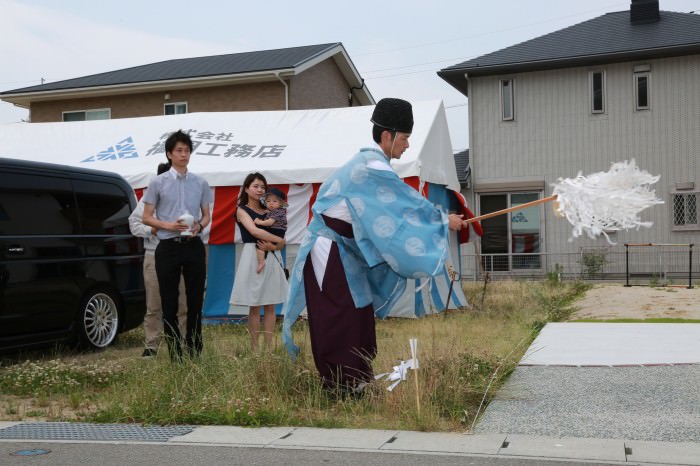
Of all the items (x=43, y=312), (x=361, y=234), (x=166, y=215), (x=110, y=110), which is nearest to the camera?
(x=361, y=234)

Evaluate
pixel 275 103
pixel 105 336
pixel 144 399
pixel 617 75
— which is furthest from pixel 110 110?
pixel 144 399

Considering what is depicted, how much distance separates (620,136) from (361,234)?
16.0 metres

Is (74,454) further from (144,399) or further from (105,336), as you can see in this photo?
(105,336)

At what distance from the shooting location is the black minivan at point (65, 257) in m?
6.42

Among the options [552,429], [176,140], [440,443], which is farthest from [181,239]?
[552,429]

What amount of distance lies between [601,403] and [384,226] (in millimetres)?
1667

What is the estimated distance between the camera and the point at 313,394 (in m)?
4.61

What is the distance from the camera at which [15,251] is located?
6410 millimetres

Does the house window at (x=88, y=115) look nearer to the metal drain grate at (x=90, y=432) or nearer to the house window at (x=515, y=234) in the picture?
the house window at (x=515, y=234)

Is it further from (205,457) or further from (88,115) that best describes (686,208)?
(205,457)

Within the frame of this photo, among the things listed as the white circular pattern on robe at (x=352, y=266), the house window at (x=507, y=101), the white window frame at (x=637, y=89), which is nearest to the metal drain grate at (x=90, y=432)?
the white circular pattern on robe at (x=352, y=266)

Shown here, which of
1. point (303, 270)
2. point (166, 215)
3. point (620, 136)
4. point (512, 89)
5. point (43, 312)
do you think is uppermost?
point (512, 89)

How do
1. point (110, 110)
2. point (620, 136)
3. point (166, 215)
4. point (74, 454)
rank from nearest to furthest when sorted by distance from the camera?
point (74, 454) < point (166, 215) < point (620, 136) < point (110, 110)

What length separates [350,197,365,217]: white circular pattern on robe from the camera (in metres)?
4.43
